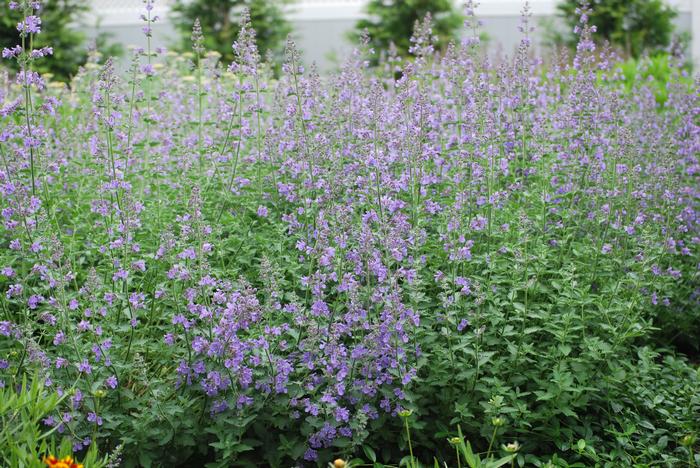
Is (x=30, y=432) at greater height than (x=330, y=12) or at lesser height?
lesser

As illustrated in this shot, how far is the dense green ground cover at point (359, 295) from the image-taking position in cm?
346

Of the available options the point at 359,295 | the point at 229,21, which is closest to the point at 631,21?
the point at 229,21

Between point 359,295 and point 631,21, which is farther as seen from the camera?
point 631,21

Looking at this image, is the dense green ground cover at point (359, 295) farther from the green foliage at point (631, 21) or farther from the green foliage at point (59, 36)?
the green foliage at point (631, 21)

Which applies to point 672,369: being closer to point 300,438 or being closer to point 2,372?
point 300,438

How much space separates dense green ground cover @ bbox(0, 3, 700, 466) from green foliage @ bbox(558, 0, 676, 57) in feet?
46.6

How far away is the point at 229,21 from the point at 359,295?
50.7ft

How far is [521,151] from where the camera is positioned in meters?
5.33

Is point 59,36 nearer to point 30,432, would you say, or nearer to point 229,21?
point 229,21

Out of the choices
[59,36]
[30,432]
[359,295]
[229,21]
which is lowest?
[30,432]

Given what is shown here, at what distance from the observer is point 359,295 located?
3.57m

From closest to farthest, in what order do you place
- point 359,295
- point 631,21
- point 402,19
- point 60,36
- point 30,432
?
1. point 30,432
2. point 359,295
3. point 60,36
4. point 402,19
5. point 631,21

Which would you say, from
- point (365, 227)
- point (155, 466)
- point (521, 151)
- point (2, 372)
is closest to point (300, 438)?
point (155, 466)

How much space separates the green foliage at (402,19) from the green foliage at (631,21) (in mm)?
3014
